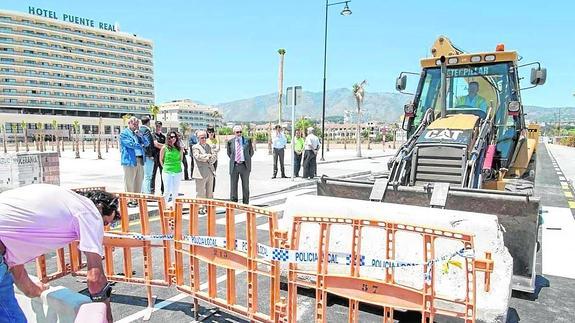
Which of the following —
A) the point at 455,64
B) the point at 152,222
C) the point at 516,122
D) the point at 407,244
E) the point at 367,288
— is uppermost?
the point at 455,64

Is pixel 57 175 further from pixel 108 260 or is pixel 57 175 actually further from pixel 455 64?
pixel 455 64

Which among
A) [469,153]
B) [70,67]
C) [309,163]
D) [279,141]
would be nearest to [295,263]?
[469,153]

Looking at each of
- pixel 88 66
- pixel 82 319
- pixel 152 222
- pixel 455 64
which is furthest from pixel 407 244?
pixel 88 66

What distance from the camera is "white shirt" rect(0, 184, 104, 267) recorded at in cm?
255

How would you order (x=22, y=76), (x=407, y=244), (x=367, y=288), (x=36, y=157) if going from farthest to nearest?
(x=22, y=76) < (x=36, y=157) < (x=407, y=244) < (x=367, y=288)

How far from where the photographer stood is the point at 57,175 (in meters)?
9.66

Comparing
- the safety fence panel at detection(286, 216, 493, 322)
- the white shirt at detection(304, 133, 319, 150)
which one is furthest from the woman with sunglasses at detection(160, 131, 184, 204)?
the white shirt at detection(304, 133, 319, 150)

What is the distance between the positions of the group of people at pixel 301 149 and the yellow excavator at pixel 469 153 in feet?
21.6

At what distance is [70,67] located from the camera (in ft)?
352

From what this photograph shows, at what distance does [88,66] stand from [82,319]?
124 metres

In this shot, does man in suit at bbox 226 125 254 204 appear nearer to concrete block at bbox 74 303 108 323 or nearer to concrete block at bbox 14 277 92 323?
concrete block at bbox 14 277 92 323

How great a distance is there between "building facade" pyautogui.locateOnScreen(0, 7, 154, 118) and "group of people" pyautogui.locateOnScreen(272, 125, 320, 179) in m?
103

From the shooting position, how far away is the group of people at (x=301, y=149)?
47.8 feet

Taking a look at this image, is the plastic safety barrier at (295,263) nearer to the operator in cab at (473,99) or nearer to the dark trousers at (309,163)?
the operator in cab at (473,99)
